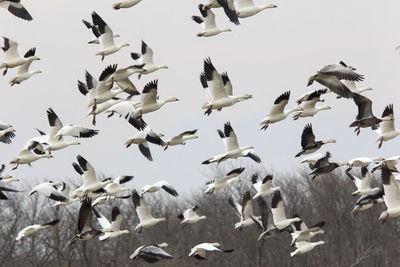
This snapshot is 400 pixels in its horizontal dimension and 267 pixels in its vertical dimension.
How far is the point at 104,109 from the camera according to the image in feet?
76.6

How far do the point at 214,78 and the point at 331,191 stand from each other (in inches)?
1546

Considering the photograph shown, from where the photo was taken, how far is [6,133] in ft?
80.7

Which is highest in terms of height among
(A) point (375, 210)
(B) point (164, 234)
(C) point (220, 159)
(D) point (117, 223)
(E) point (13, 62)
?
(E) point (13, 62)

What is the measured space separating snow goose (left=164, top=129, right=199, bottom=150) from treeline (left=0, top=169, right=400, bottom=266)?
22.1 meters

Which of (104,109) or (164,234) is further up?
(104,109)

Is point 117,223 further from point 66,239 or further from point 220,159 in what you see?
point 66,239

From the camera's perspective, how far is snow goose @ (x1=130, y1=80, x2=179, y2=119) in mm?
21859

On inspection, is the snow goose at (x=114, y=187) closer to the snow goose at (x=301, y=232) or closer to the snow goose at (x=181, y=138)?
the snow goose at (x=181, y=138)

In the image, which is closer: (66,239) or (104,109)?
(104,109)

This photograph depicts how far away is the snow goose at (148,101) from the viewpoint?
21859mm

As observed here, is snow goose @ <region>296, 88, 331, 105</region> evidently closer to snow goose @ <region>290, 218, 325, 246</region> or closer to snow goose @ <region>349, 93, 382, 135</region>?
snow goose @ <region>349, 93, 382, 135</region>

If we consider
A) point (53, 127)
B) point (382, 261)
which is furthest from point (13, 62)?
point (382, 261)

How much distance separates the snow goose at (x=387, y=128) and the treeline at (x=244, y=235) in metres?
24.7

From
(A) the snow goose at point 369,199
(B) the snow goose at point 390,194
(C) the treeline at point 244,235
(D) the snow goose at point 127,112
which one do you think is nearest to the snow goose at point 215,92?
(D) the snow goose at point 127,112
